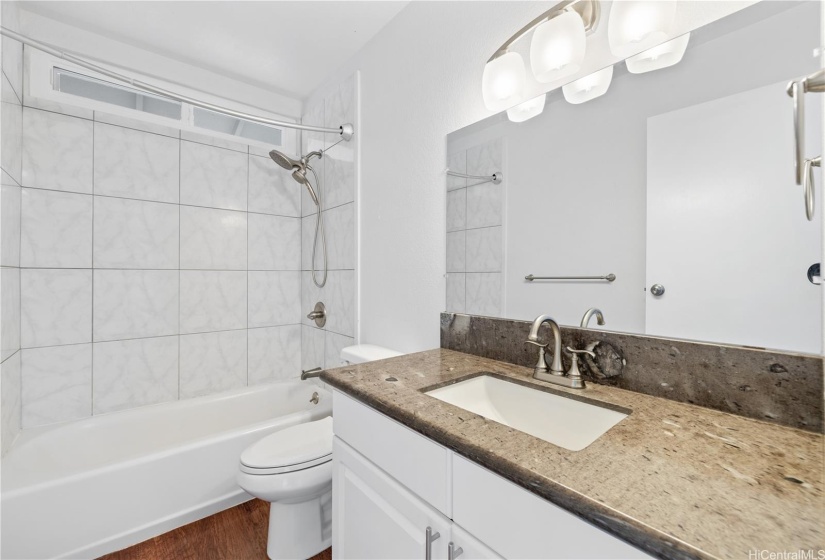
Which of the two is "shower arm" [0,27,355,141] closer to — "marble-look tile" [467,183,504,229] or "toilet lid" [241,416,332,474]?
"marble-look tile" [467,183,504,229]

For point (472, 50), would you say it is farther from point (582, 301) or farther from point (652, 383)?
point (652, 383)

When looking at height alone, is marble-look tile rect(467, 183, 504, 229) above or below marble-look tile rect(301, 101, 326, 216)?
below

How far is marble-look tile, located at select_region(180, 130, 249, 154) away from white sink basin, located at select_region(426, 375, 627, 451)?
2.18 metres

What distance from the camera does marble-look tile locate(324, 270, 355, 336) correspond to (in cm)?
202

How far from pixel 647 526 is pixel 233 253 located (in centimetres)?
245

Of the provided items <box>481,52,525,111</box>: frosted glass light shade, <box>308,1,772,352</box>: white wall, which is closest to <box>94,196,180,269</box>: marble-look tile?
<box>308,1,772,352</box>: white wall

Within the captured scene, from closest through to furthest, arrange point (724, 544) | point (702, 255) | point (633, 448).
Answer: point (724, 544) < point (633, 448) < point (702, 255)

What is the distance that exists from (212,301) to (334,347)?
0.84m

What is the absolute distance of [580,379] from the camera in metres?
0.93

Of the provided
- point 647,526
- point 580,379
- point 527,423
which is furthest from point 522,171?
point 647,526

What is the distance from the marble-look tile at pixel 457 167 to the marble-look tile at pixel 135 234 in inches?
67.9

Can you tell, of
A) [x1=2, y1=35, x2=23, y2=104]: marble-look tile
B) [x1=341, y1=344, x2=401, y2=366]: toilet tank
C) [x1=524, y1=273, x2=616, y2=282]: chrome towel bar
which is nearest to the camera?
[x1=524, y1=273, x2=616, y2=282]: chrome towel bar

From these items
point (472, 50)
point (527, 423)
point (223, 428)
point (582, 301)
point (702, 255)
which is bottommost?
point (223, 428)

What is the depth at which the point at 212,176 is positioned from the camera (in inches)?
87.6
